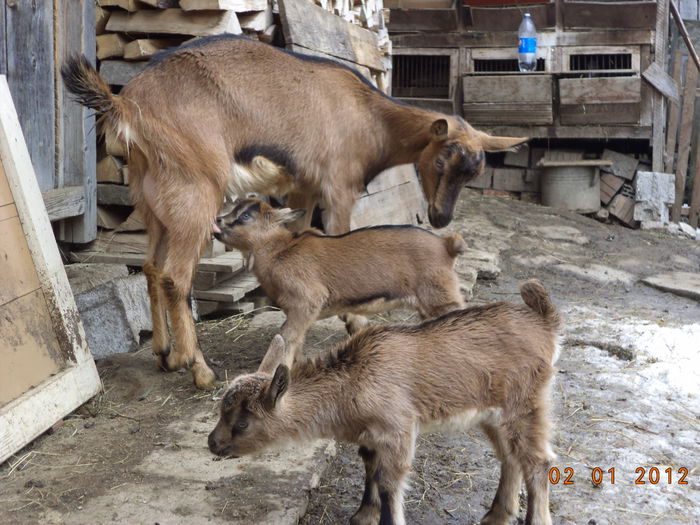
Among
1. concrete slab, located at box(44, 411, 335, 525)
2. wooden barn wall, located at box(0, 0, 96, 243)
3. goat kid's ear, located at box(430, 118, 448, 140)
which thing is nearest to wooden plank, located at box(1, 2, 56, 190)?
wooden barn wall, located at box(0, 0, 96, 243)

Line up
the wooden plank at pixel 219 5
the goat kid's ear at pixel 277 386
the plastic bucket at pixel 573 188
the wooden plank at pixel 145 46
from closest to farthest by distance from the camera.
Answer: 1. the goat kid's ear at pixel 277 386
2. the wooden plank at pixel 219 5
3. the wooden plank at pixel 145 46
4. the plastic bucket at pixel 573 188

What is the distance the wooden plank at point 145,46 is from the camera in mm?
5238

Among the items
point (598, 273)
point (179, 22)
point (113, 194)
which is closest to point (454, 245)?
point (179, 22)

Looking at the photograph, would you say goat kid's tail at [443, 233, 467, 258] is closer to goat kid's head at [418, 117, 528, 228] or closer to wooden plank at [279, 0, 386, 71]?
goat kid's head at [418, 117, 528, 228]

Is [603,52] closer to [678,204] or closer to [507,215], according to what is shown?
[678,204]

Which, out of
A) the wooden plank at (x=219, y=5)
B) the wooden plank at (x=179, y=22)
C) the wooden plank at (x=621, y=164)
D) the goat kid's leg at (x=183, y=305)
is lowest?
the wooden plank at (x=621, y=164)

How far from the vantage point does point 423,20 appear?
1121 cm

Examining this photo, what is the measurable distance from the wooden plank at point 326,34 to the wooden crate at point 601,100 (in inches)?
181

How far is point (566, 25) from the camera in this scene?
10.9 meters

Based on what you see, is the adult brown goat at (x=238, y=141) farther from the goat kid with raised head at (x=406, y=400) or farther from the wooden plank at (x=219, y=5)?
the goat kid with raised head at (x=406, y=400)

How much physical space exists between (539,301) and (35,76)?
3.51 meters

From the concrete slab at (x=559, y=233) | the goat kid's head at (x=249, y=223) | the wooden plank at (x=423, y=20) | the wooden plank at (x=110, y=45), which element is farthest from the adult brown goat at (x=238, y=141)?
the wooden plank at (x=423, y=20)

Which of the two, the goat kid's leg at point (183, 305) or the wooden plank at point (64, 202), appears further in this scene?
the wooden plank at point (64, 202)

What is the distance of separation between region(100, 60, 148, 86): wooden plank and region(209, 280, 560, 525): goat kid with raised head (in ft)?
10.2
